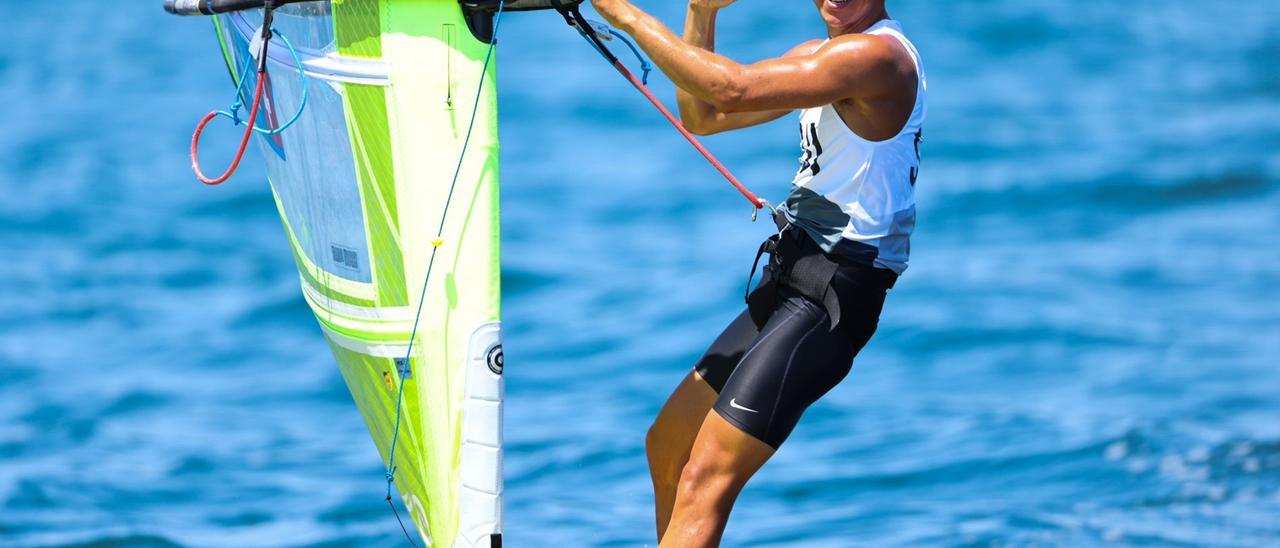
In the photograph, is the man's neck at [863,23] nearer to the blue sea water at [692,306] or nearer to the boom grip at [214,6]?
the boom grip at [214,6]

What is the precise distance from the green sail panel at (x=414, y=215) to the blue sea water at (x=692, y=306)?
300 centimetres

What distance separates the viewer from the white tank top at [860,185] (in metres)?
4.04

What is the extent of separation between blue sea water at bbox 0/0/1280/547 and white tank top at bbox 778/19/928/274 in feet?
10.1

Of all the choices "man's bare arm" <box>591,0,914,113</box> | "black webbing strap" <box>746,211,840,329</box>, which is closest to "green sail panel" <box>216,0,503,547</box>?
"man's bare arm" <box>591,0,914,113</box>

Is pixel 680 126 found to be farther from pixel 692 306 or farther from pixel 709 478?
pixel 692 306

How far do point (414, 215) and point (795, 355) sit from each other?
1.06m

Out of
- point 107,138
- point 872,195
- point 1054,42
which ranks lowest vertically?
point 872,195

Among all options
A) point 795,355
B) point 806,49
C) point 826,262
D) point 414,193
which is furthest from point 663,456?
point 806,49

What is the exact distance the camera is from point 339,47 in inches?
161

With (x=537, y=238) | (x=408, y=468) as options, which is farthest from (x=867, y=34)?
(x=537, y=238)

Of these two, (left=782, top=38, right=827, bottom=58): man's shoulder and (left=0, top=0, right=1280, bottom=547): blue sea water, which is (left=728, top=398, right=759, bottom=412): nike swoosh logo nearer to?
(left=782, top=38, right=827, bottom=58): man's shoulder

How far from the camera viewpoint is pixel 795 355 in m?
4.11

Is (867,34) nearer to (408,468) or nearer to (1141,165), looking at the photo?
(408,468)

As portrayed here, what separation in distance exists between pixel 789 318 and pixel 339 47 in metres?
1.37
